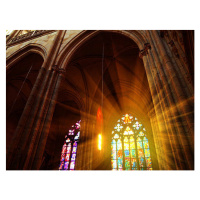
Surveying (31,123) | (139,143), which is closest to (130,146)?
(139,143)

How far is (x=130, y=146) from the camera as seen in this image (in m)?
11.6

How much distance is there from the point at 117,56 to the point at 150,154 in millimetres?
8057

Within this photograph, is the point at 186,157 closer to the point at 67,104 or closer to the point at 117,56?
the point at 117,56

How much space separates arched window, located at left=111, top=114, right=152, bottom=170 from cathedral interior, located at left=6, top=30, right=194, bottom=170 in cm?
8

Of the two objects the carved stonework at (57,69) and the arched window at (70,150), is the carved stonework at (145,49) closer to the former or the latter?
the carved stonework at (57,69)

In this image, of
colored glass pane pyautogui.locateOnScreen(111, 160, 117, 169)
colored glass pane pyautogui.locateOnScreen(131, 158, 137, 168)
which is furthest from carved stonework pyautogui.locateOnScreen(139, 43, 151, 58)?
colored glass pane pyautogui.locateOnScreen(111, 160, 117, 169)

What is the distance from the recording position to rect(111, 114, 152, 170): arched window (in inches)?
420

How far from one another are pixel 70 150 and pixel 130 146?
5330 mm

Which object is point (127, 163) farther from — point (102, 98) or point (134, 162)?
point (102, 98)

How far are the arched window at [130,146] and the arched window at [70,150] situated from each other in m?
3.36

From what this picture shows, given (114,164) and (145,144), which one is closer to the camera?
(114,164)

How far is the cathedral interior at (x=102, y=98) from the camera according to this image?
3098 mm

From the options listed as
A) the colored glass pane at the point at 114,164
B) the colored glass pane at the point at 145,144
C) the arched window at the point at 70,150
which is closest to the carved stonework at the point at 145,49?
the colored glass pane at the point at 145,144

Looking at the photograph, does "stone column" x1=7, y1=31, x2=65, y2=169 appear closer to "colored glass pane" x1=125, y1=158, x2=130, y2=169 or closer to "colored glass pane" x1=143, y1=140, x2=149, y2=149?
"colored glass pane" x1=125, y1=158, x2=130, y2=169
